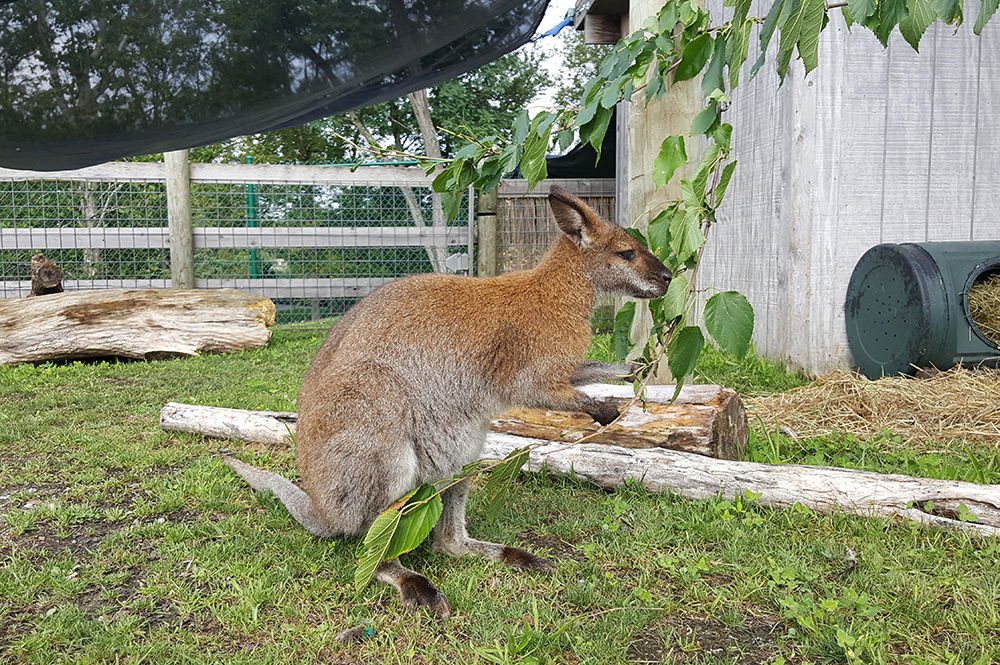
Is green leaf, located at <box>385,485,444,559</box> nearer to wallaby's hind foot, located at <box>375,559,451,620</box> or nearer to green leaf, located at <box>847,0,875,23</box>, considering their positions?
wallaby's hind foot, located at <box>375,559,451,620</box>

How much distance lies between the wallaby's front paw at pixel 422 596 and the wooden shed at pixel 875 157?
3.64 m

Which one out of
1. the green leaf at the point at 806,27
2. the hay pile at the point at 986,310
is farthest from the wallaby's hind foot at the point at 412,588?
the hay pile at the point at 986,310

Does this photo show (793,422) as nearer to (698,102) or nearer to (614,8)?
(698,102)

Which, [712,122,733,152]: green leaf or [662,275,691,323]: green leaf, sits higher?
[712,122,733,152]: green leaf

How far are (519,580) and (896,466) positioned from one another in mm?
1959

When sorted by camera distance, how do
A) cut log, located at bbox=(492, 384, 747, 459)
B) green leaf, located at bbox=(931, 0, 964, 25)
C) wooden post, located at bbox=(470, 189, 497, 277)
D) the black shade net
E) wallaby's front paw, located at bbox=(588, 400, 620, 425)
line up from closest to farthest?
1. green leaf, located at bbox=(931, 0, 964, 25)
2. wallaby's front paw, located at bbox=(588, 400, 620, 425)
3. cut log, located at bbox=(492, 384, 747, 459)
4. the black shade net
5. wooden post, located at bbox=(470, 189, 497, 277)

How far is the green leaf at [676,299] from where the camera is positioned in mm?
1947

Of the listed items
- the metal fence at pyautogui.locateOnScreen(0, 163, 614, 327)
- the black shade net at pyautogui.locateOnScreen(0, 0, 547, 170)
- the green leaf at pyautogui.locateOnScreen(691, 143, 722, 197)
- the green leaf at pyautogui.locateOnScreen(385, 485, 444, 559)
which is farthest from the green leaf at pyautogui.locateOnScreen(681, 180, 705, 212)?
the metal fence at pyautogui.locateOnScreen(0, 163, 614, 327)

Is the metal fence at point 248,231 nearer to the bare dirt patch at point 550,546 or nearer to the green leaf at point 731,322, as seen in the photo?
the bare dirt patch at point 550,546

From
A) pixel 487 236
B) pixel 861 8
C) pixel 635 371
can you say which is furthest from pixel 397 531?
pixel 487 236

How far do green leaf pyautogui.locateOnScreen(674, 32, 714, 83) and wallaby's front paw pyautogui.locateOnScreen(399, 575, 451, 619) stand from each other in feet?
5.47

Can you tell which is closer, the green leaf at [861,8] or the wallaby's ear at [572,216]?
the green leaf at [861,8]

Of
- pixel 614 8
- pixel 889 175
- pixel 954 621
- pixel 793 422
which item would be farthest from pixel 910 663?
pixel 614 8

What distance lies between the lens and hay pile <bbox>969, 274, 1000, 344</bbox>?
15.1 feet
